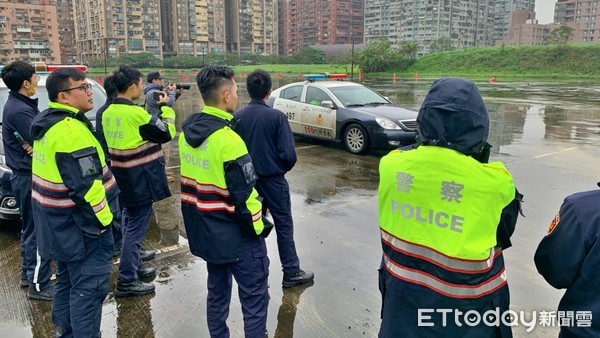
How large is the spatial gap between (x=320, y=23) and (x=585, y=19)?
242 feet

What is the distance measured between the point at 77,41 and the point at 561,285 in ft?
450

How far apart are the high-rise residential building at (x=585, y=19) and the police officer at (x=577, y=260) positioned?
414ft

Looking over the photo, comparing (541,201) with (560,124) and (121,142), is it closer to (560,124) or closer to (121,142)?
(121,142)

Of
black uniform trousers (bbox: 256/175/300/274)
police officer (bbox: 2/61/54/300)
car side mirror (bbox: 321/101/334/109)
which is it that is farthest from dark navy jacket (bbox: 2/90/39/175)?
car side mirror (bbox: 321/101/334/109)

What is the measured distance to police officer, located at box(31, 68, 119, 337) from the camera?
8.83ft

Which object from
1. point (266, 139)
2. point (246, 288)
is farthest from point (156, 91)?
point (246, 288)

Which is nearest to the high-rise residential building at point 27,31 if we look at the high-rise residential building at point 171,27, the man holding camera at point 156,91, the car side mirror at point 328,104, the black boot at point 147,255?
the high-rise residential building at point 171,27

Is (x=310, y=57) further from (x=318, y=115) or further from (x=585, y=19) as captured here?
(x=318, y=115)

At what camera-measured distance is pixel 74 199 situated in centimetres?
269

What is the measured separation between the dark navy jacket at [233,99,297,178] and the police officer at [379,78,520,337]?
1.98 meters

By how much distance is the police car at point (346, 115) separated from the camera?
29.2 ft

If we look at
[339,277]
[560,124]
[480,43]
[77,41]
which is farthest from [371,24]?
[339,277]

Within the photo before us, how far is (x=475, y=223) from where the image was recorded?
1688 millimetres

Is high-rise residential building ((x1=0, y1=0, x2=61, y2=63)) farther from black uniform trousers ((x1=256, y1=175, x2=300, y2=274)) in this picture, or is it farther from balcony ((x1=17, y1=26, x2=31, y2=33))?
black uniform trousers ((x1=256, y1=175, x2=300, y2=274))
